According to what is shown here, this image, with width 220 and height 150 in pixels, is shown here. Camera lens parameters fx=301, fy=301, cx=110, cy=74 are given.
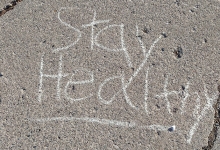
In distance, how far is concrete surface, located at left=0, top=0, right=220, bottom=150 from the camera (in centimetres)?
249

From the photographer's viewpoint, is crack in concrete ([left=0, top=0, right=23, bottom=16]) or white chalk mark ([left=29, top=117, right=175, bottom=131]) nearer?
white chalk mark ([left=29, top=117, right=175, bottom=131])

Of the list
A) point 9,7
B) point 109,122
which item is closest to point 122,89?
point 109,122

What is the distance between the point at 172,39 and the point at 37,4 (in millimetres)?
1291

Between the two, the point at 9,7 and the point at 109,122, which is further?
the point at 9,7

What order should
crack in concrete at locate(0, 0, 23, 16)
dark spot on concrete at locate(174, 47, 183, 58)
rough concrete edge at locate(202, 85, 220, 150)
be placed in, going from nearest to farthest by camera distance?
rough concrete edge at locate(202, 85, 220, 150) → dark spot on concrete at locate(174, 47, 183, 58) → crack in concrete at locate(0, 0, 23, 16)

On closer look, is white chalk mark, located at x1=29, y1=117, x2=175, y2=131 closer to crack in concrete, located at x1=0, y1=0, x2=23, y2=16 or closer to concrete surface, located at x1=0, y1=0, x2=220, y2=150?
concrete surface, located at x1=0, y1=0, x2=220, y2=150

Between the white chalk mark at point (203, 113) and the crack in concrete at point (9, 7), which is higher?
the crack in concrete at point (9, 7)

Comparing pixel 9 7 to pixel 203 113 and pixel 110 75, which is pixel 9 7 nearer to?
pixel 110 75

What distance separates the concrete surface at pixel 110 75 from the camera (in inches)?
98.1

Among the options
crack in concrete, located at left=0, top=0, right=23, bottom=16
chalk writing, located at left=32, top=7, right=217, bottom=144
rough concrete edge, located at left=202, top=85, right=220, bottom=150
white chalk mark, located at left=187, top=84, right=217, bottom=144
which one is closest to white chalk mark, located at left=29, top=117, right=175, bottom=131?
chalk writing, located at left=32, top=7, right=217, bottom=144

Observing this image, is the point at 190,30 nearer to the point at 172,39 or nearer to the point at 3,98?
the point at 172,39

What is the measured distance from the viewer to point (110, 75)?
8.52 feet

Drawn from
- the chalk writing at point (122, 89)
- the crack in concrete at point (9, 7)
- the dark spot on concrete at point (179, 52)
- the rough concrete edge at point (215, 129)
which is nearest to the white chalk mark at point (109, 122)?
the chalk writing at point (122, 89)

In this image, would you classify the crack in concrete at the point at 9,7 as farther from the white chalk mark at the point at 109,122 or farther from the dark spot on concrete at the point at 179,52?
the dark spot on concrete at the point at 179,52
